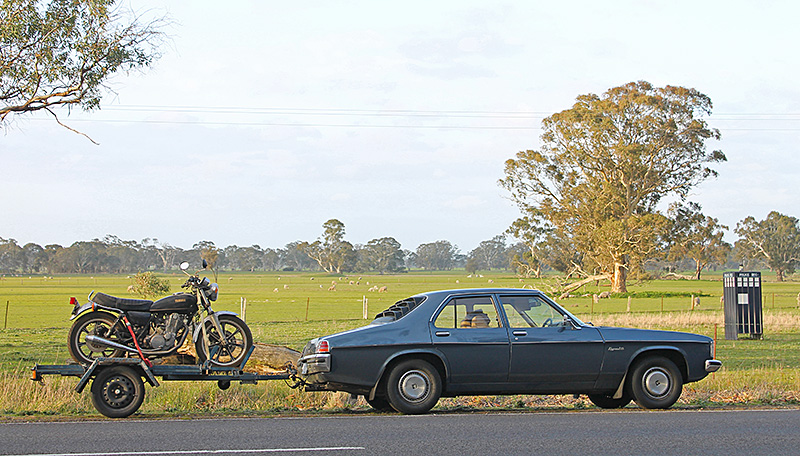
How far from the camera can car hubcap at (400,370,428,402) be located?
409 inches

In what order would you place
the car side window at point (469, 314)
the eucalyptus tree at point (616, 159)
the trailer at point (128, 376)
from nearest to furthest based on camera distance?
the trailer at point (128, 376) → the car side window at point (469, 314) → the eucalyptus tree at point (616, 159)

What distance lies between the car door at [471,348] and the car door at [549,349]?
153 millimetres

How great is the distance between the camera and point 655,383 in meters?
10.9


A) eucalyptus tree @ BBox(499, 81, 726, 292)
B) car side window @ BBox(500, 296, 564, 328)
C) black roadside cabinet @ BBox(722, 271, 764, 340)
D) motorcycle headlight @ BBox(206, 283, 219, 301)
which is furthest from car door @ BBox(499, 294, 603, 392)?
eucalyptus tree @ BBox(499, 81, 726, 292)

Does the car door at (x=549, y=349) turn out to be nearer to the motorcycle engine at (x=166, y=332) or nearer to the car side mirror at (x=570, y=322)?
the car side mirror at (x=570, y=322)

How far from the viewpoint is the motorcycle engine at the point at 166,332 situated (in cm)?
1028

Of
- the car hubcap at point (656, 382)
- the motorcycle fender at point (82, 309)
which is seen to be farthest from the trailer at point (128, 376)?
the car hubcap at point (656, 382)

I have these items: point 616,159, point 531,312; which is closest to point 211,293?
point 531,312

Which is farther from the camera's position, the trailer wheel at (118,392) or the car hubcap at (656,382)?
the car hubcap at (656,382)

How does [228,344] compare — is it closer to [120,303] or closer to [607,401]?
[120,303]

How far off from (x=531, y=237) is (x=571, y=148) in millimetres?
12253

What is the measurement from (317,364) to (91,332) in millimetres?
2842

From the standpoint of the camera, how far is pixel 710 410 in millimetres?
11148

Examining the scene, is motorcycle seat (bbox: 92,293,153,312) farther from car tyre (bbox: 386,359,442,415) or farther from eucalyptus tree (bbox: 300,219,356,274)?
eucalyptus tree (bbox: 300,219,356,274)
